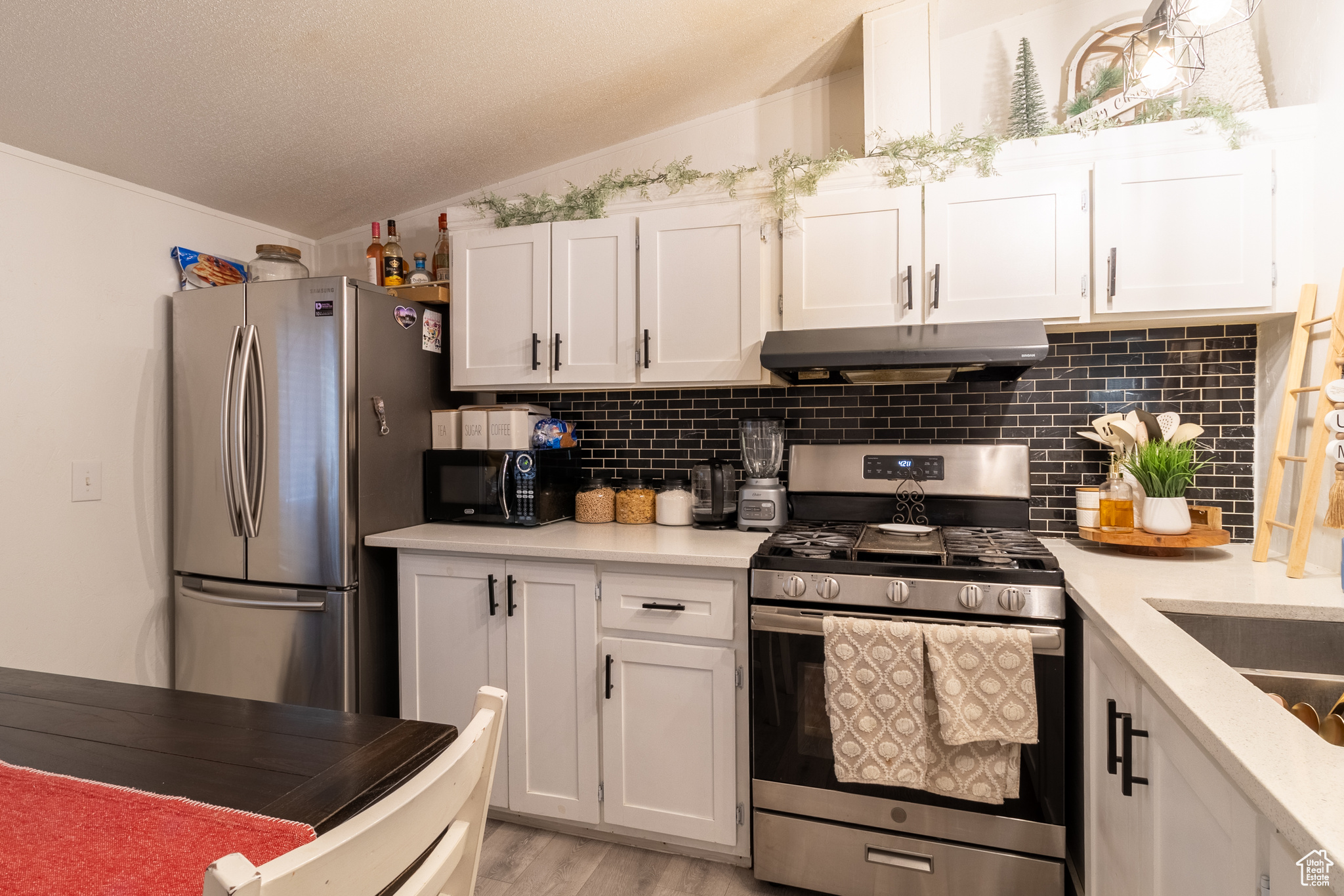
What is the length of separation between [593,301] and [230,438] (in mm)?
1413

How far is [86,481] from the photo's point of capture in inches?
92.7

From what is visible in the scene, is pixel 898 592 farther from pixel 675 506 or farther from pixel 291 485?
pixel 291 485

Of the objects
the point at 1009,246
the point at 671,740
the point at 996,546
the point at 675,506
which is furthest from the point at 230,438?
the point at 1009,246

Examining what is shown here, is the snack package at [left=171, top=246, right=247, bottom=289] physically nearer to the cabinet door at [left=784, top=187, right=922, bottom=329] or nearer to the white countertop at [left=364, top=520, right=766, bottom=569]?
the white countertop at [left=364, top=520, right=766, bottom=569]

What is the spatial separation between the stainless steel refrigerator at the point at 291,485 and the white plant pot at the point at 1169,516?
249 centimetres

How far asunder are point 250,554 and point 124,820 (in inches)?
72.4

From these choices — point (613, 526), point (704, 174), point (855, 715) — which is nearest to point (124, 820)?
point (855, 715)

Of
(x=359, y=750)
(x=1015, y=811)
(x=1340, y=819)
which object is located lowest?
(x=1015, y=811)

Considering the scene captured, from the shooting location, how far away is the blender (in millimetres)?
2330

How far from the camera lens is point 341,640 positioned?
7.51 ft

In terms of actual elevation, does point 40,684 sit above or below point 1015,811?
above

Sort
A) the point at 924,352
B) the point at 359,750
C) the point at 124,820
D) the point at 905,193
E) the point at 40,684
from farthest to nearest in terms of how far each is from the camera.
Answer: the point at 905,193, the point at 924,352, the point at 40,684, the point at 359,750, the point at 124,820

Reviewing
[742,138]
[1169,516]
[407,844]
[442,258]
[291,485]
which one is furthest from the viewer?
[442,258]

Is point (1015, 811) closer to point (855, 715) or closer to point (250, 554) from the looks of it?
point (855, 715)
